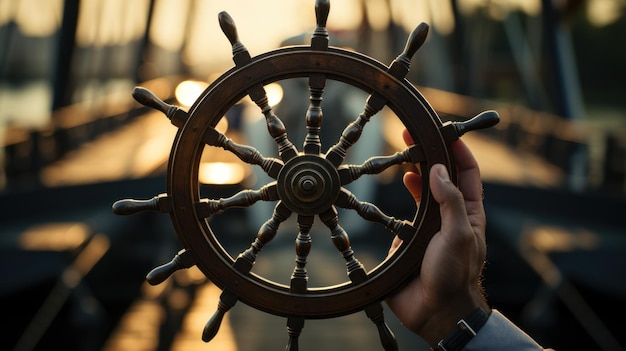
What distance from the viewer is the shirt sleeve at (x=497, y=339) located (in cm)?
158

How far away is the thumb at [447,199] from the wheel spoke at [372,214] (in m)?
0.06

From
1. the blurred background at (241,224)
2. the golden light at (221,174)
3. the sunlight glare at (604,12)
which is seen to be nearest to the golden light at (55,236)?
the blurred background at (241,224)

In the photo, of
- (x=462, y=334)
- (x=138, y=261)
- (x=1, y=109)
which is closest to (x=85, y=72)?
(x=1, y=109)

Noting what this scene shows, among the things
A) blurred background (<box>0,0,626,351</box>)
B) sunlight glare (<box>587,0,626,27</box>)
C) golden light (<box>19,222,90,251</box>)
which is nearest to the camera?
golden light (<box>19,222,90,251</box>)

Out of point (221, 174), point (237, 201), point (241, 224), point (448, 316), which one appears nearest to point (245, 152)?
point (237, 201)

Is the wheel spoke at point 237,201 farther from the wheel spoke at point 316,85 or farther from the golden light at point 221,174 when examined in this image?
the golden light at point 221,174

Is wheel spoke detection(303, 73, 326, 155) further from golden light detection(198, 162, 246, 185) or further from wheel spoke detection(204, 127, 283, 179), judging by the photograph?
golden light detection(198, 162, 246, 185)

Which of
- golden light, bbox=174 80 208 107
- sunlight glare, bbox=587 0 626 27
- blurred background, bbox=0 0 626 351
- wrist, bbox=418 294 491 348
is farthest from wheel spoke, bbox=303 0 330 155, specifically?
sunlight glare, bbox=587 0 626 27

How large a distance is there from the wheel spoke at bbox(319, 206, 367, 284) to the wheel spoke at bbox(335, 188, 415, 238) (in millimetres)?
24

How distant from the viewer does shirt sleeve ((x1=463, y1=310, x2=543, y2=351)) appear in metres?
1.58

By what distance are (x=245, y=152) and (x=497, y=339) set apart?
555 mm

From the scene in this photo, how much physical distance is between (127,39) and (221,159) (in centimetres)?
1362

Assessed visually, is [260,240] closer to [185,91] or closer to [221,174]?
[221,174]

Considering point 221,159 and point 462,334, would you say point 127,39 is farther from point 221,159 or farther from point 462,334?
point 462,334
